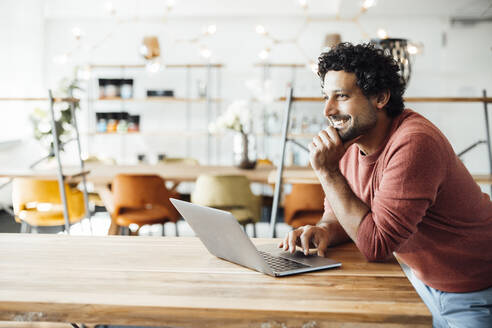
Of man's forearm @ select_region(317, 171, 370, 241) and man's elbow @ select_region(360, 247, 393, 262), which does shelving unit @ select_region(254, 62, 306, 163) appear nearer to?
man's forearm @ select_region(317, 171, 370, 241)

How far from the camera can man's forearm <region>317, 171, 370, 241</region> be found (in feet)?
4.20

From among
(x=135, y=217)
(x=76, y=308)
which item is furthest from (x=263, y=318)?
(x=135, y=217)

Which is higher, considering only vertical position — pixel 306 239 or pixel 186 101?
pixel 186 101

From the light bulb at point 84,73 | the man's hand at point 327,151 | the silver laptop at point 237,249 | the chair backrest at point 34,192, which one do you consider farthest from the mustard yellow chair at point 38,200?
the light bulb at point 84,73

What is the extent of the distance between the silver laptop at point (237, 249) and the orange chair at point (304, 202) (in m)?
2.22

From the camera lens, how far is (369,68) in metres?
1.46

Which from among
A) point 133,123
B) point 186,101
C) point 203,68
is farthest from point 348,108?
point 203,68

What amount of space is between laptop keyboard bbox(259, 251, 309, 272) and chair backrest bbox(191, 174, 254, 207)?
→ 2.29 m

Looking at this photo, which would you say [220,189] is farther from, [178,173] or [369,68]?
[369,68]

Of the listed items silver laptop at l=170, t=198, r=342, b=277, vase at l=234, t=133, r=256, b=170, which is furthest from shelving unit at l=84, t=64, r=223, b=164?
silver laptop at l=170, t=198, r=342, b=277

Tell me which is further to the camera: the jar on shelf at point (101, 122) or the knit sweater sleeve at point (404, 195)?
the jar on shelf at point (101, 122)

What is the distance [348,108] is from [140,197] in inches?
99.0

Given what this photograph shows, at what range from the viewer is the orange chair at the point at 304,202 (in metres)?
3.54

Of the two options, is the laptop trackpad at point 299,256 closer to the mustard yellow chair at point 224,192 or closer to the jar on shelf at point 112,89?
the mustard yellow chair at point 224,192
